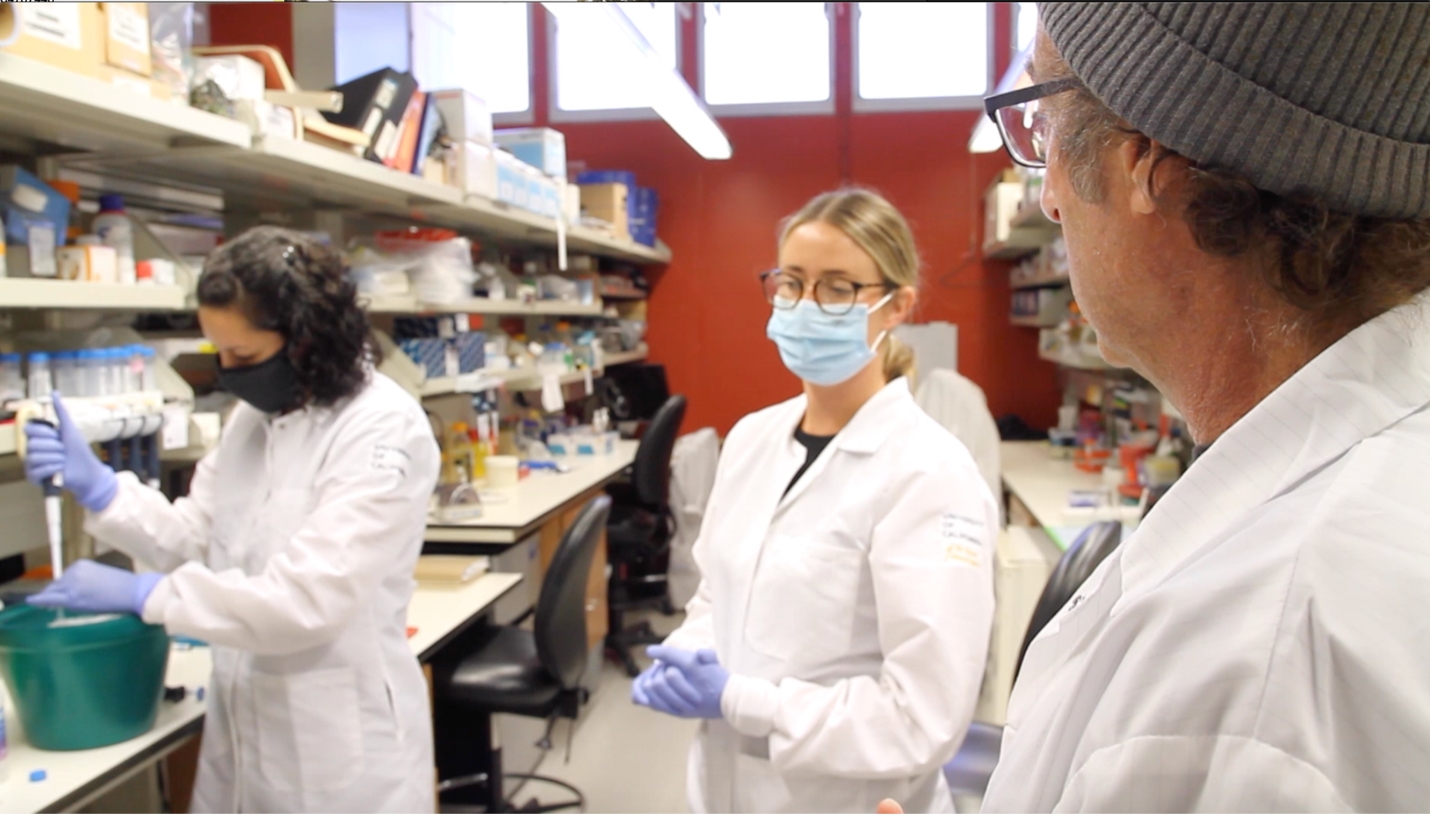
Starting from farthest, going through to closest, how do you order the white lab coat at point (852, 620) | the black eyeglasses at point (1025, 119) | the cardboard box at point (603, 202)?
the cardboard box at point (603, 202) → the white lab coat at point (852, 620) → the black eyeglasses at point (1025, 119)

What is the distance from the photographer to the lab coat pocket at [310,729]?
1.68 m

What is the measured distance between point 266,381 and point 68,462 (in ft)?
1.29

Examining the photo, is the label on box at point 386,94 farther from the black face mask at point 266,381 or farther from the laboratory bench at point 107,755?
the laboratory bench at point 107,755

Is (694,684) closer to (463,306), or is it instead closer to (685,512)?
(463,306)

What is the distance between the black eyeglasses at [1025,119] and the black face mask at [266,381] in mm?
1412

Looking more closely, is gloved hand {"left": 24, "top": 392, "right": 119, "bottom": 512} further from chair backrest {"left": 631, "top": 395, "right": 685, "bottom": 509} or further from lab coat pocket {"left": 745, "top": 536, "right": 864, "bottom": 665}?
chair backrest {"left": 631, "top": 395, "right": 685, "bottom": 509}

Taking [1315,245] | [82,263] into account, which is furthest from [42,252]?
[1315,245]

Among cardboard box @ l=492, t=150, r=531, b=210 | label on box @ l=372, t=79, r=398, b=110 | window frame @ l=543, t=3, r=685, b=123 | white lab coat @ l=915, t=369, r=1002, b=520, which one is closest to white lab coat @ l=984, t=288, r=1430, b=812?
label on box @ l=372, t=79, r=398, b=110

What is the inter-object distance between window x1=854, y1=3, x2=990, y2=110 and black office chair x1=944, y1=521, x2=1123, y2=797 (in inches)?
176

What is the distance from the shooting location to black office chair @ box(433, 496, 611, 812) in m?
2.47

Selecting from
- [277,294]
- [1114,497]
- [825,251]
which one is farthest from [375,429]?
[1114,497]

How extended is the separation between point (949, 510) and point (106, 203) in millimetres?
1838

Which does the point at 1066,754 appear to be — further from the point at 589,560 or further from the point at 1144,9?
the point at 589,560

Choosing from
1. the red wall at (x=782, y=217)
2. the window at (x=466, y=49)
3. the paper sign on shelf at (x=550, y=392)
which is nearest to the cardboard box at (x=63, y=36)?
the window at (x=466, y=49)
